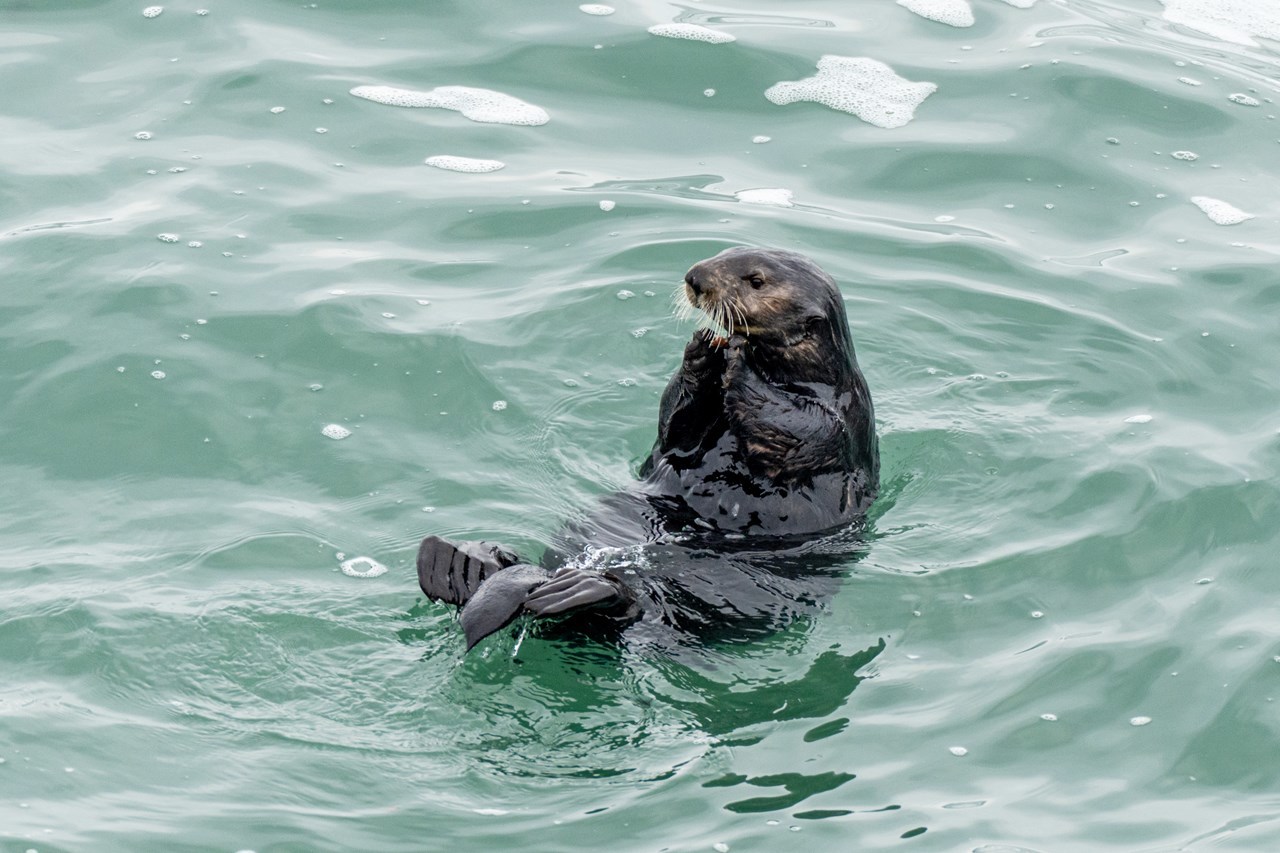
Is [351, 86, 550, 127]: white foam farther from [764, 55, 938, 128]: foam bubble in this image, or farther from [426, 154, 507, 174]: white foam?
[764, 55, 938, 128]: foam bubble

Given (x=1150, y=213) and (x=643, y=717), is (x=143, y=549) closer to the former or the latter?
(x=643, y=717)

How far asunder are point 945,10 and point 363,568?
697 cm

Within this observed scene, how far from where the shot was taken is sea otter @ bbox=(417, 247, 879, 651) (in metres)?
5.60

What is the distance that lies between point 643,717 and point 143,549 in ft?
6.97

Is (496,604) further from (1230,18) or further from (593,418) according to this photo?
(1230,18)

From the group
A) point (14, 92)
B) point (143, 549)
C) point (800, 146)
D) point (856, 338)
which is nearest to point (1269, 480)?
point (856, 338)

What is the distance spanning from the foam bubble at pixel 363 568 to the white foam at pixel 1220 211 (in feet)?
18.3

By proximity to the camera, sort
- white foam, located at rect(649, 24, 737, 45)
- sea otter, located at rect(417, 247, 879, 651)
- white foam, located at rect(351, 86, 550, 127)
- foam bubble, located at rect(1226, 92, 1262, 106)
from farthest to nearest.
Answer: white foam, located at rect(649, 24, 737, 45), foam bubble, located at rect(1226, 92, 1262, 106), white foam, located at rect(351, 86, 550, 127), sea otter, located at rect(417, 247, 879, 651)

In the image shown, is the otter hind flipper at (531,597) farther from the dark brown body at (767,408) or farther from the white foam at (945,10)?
the white foam at (945,10)

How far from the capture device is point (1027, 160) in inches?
373

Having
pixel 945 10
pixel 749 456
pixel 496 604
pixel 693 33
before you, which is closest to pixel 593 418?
pixel 749 456

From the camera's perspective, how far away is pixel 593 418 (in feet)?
23.2

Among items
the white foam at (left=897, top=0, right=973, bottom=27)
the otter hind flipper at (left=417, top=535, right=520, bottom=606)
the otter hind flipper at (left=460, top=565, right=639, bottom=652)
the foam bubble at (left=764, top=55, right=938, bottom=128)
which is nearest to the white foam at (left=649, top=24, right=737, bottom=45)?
the foam bubble at (left=764, top=55, right=938, bottom=128)

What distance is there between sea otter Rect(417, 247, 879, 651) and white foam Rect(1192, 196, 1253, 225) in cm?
397
